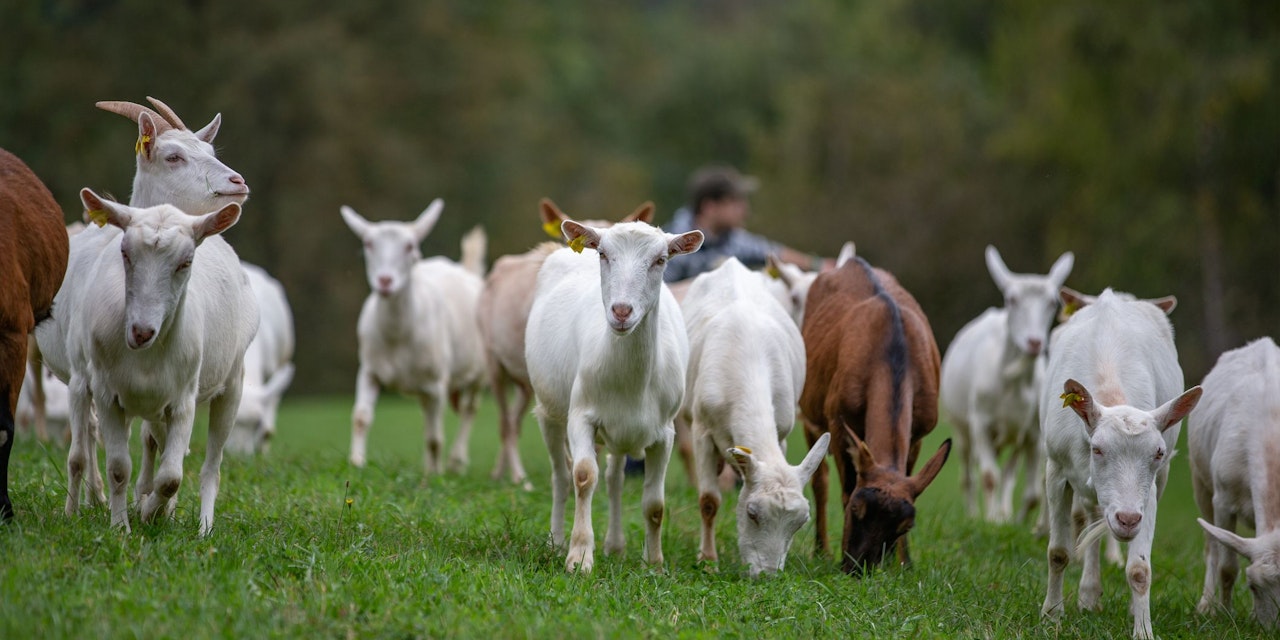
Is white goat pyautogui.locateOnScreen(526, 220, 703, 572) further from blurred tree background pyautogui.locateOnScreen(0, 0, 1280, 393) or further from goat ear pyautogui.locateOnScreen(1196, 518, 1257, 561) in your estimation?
blurred tree background pyautogui.locateOnScreen(0, 0, 1280, 393)

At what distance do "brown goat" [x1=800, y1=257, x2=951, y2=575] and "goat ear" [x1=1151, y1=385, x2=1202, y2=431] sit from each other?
1.26 m

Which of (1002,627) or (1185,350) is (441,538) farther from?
(1185,350)

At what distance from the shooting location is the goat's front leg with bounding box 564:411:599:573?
21.1ft

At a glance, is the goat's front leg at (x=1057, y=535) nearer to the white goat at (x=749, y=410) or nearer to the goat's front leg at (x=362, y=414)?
the white goat at (x=749, y=410)

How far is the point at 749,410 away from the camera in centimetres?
732

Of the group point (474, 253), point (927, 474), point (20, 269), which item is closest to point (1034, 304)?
point (927, 474)

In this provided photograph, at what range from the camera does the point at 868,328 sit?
8164 mm

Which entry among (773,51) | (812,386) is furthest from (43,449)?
(773,51)

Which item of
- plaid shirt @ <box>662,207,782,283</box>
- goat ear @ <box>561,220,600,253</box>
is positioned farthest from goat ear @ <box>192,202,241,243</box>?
plaid shirt @ <box>662,207,782,283</box>

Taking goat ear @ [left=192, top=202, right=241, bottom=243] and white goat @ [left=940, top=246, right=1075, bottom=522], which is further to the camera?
white goat @ [left=940, top=246, right=1075, bottom=522]

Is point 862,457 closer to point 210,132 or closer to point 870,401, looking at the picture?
point 870,401

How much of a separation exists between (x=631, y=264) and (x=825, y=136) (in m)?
25.8

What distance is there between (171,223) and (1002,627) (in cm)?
446

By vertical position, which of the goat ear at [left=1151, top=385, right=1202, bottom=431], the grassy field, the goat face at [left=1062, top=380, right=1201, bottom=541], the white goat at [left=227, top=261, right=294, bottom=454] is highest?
the goat ear at [left=1151, top=385, right=1202, bottom=431]
